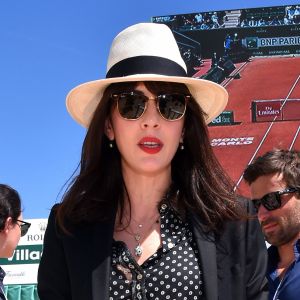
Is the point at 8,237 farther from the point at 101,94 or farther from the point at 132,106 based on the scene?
the point at 132,106

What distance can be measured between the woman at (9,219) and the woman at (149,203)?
6.74 feet

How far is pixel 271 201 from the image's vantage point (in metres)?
2.85

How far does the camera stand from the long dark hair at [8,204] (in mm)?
3971

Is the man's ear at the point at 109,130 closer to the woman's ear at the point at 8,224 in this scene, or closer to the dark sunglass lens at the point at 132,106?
the dark sunglass lens at the point at 132,106

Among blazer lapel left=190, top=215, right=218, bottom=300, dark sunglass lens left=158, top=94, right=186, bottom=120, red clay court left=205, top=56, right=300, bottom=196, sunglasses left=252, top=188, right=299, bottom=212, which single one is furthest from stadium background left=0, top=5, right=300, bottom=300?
blazer lapel left=190, top=215, right=218, bottom=300

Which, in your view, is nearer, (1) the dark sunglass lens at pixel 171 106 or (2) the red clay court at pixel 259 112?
(1) the dark sunglass lens at pixel 171 106

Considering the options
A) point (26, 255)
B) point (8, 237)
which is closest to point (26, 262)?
point (26, 255)

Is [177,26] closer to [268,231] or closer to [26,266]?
[26,266]

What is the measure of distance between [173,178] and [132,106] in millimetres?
301

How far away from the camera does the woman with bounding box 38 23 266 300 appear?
67.6 inches

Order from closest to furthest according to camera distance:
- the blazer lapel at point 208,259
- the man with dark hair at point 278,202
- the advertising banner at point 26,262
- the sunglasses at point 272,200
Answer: the blazer lapel at point 208,259 < the man with dark hair at point 278,202 < the sunglasses at point 272,200 < the advertising banner at point 26,262

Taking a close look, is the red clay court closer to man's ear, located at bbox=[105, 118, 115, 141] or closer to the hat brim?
the hat brim

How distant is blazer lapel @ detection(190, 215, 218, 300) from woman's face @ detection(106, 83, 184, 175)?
23 centimetres

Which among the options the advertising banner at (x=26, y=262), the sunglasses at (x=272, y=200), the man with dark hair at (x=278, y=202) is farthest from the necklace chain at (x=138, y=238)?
the advertising banner at (x=26, y=262)
